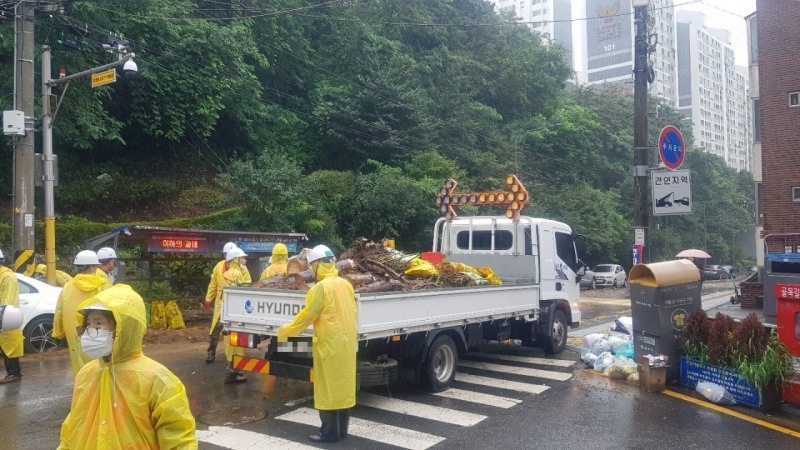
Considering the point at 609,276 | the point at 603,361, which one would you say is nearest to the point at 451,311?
the point at 603,361

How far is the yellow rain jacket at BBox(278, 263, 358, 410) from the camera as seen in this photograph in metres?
5.77

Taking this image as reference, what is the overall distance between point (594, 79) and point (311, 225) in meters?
108

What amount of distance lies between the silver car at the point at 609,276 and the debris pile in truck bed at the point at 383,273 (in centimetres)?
2624

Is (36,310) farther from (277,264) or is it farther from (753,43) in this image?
(753,43)

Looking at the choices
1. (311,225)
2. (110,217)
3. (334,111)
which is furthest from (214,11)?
(311,225)

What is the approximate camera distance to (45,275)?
13.0 metres

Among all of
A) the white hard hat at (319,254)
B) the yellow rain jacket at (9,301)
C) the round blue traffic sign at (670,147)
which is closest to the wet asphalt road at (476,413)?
the yellow rain jacket at (9,301)

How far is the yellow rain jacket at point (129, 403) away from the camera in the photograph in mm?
2770

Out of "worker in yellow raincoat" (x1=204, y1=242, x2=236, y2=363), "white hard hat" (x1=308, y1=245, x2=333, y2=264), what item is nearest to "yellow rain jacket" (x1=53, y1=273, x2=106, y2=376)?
"white hard hat" (x1=308, y1=245, x2=333, y2=264)

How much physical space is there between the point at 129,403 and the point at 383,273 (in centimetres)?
585

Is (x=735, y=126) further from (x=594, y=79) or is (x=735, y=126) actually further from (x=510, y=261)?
(x=510, y=261)

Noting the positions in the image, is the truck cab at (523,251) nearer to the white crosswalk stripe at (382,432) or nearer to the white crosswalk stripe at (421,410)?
the white crosswalk stripe at (421,410)

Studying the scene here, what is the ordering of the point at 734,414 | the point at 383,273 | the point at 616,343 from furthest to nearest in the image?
1. the point at 616,343
2. the point at 383,273
3. the point at 734,414

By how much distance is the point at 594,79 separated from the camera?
11731 centimetres
